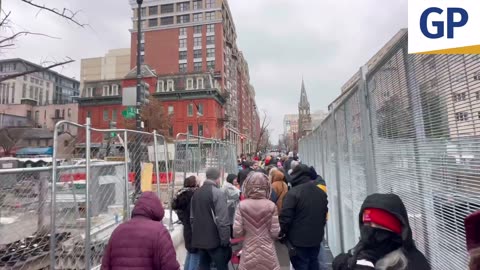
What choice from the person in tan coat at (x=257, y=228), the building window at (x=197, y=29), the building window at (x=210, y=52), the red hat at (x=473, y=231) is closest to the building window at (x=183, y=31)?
the building window at (x=197, y=29)

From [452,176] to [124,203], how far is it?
435 cm

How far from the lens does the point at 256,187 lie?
4117 mm

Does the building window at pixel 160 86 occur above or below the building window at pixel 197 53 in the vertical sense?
below

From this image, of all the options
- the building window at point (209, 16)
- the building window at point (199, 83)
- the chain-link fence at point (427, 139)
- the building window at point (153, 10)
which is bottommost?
the chain-link fence at point (427, 139)

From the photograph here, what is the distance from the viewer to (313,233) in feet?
14.2

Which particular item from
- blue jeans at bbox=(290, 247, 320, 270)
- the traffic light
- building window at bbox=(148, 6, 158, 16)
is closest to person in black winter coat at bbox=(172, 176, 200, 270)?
blue jeans at bbox=(290, 247, 320, 270)

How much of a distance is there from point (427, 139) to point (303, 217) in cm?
271

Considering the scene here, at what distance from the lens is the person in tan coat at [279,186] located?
19.4 ft

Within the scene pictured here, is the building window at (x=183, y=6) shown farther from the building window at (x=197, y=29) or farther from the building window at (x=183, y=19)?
the building window at (x=197, y=29)

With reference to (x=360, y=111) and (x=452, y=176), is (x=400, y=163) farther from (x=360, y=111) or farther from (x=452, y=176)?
(x=360, y=111)

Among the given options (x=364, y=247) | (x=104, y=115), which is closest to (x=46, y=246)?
(x=364, y=247)

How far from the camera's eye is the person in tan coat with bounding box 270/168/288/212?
5.90m

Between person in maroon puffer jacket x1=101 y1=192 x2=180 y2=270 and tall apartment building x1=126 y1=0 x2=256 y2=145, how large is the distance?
50041mm

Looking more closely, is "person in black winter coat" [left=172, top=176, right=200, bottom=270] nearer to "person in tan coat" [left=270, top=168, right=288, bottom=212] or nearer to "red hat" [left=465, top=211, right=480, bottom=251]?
"person in tan coat" [left=270, top=168, right=288, bottom=212]
